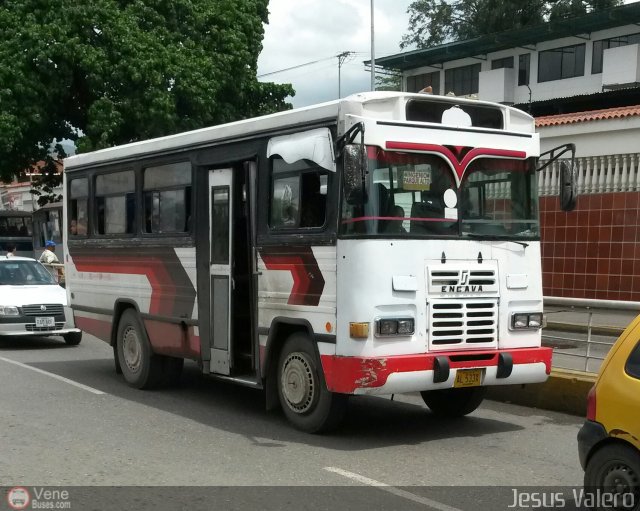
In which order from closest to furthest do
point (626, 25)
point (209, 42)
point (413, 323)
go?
point (413, 323) → point (209, 42) → point (626, 25)

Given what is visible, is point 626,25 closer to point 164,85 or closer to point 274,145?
point 164,85

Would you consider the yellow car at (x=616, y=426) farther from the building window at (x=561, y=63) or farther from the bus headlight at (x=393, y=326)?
the building window at (x=561, y=63)

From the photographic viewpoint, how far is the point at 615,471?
542cm

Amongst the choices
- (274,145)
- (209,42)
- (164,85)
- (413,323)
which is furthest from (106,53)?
(413,323)

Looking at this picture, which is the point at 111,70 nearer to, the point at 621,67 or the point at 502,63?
the point at 621,67

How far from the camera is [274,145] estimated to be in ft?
29.1

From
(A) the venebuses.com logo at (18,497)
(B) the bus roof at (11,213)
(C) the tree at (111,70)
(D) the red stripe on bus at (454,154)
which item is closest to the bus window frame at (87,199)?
(D) the red stripe on bus at (454,154)

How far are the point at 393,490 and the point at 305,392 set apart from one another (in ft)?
6.82

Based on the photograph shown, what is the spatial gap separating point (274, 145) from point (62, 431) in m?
3.34

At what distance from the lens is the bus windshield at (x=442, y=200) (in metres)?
7.98

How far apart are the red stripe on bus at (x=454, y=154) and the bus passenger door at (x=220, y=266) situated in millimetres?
2250

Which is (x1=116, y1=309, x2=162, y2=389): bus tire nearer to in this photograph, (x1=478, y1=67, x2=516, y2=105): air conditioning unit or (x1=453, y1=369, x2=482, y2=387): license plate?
(x1=453, y1=369, x2=482, y2=387): license plate

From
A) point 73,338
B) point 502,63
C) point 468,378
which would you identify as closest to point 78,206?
point 73,338

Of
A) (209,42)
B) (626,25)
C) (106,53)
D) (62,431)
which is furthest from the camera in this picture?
(626,25)
